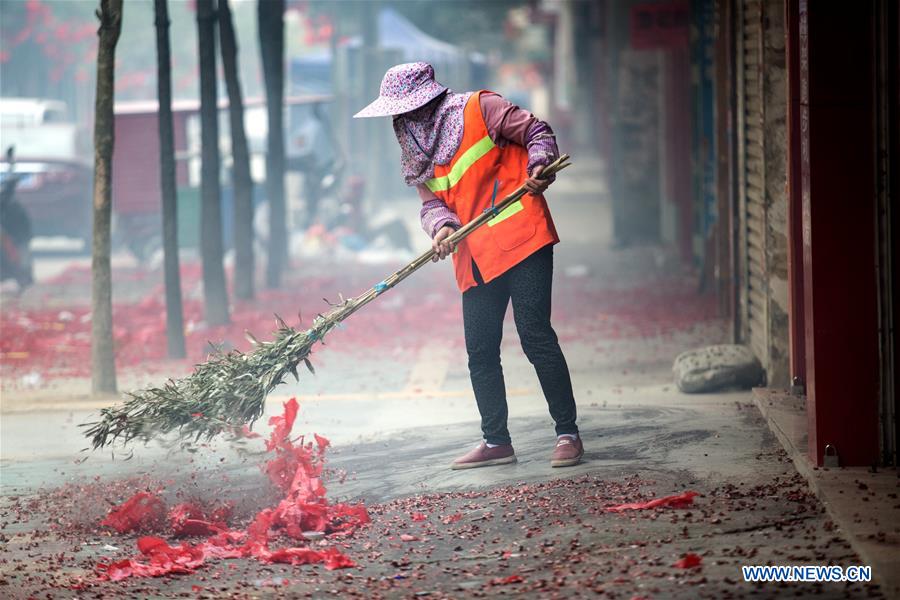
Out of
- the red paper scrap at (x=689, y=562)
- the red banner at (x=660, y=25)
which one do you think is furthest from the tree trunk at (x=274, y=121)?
the red paper scrap at (x=689, y=562)

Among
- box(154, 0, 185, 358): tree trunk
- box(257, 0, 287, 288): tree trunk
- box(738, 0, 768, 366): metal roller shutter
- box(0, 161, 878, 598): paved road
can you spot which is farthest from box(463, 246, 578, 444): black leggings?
box(257, 0, 287, 288): tree trunk

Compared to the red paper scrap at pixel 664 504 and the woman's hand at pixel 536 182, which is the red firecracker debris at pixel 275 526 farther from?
the woman's hand at pixel 536 182

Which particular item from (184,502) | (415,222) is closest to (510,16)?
(415,222)

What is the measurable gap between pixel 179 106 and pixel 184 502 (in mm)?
13951

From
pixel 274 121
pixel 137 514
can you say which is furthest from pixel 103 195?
pixel 274 121

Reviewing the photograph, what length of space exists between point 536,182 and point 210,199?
23.6 ft

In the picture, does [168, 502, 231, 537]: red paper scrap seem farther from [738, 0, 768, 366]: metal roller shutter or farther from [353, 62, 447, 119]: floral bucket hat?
[738, 0, 768, 366]: metal roller shutter

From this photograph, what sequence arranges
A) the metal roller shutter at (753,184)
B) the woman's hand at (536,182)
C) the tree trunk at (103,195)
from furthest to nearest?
the tree trunk at (103,195), the metal roller shutter at (753,184), the woman's hand at (536,182)

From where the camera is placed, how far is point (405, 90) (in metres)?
6.30

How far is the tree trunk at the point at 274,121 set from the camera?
15797 millimetres

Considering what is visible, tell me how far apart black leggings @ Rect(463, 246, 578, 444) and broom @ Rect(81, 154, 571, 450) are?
0.37 m

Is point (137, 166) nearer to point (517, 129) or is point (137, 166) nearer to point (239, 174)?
point (239, 174)

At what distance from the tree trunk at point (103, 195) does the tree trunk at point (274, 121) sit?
18.5 ft

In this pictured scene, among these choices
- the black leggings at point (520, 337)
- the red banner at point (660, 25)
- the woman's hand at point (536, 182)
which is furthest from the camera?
the red banner at point (660, 25)
